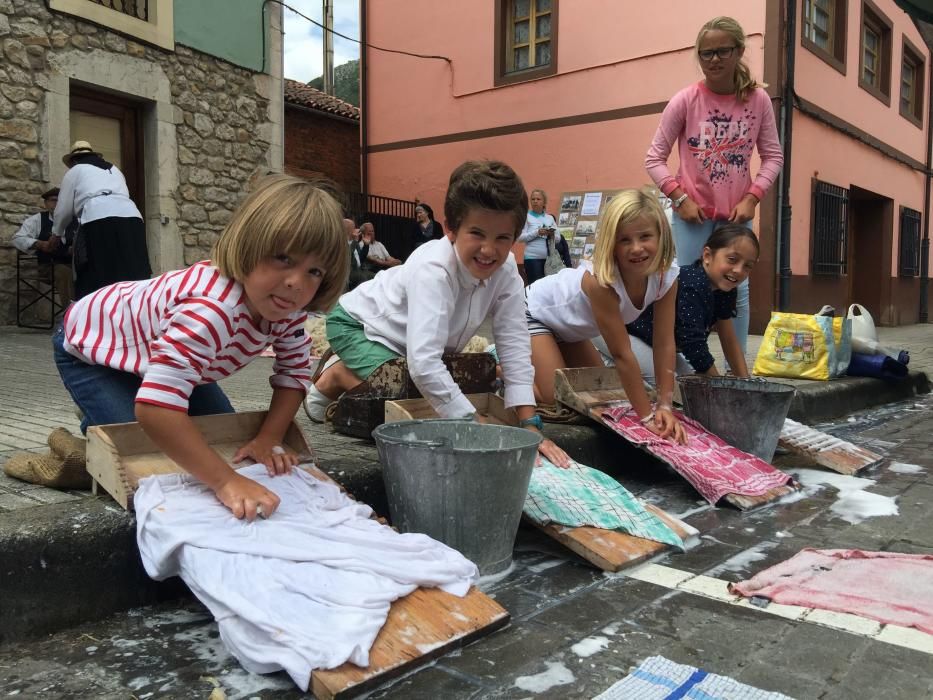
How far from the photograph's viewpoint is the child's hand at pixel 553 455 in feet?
8.76

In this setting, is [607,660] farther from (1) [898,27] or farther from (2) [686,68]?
(1) [898,27]

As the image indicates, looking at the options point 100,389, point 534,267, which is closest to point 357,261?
point 534,267

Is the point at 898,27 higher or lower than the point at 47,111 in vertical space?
higher

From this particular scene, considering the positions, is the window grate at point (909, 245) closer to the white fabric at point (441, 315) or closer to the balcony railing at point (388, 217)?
the balcony railing at point (388, 217)

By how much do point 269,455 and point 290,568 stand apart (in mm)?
531

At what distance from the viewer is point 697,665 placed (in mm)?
1621

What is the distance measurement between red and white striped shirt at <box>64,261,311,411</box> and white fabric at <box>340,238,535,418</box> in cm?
41

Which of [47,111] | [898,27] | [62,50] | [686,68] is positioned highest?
[898,27]

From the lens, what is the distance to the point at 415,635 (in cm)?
164

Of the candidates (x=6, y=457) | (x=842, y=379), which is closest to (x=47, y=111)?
(x=6, y=457)

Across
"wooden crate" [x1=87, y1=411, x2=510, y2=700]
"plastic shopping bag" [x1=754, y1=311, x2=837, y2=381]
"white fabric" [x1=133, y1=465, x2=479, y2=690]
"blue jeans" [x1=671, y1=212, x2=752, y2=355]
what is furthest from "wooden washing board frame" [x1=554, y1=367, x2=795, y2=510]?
"plastic shopping bag" [x1=754, y1=311, x2=837, y2=381]

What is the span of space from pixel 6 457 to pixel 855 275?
1452 cm

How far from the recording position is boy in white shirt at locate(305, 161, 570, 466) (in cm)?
249

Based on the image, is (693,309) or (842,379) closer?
(693,309)
